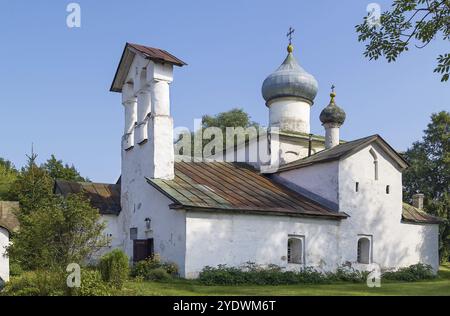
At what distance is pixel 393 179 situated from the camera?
21891 millimetres

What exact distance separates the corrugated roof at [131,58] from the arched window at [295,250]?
25.0ft

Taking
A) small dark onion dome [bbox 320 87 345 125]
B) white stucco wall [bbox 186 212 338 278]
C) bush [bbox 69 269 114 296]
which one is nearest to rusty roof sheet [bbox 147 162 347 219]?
white stucco wall [bbox 186 212 338 278]

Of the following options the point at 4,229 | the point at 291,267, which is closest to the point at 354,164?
the point at 291,267

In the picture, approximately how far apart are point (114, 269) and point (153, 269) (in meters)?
4.39

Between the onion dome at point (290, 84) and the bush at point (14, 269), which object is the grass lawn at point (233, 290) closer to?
the bush at point (14, 269)

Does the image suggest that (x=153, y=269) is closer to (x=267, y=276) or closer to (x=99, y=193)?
(x=267, y=276)

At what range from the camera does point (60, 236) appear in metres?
13.8

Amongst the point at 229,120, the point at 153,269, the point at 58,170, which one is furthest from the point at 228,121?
the point at 153,269

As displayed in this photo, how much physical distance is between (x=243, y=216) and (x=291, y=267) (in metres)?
2.70

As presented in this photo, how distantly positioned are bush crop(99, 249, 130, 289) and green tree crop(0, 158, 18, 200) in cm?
2827

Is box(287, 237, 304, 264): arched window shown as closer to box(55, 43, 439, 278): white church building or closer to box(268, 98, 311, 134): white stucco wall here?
box(55, 43, 439, 278): white church building

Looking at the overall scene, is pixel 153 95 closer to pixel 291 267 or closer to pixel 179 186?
pixel 179 186

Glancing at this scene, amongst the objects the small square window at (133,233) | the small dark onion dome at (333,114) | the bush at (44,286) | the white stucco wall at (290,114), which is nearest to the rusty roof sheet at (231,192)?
the small square window at (133,233)

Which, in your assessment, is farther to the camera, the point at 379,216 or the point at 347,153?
the point at 379,216
